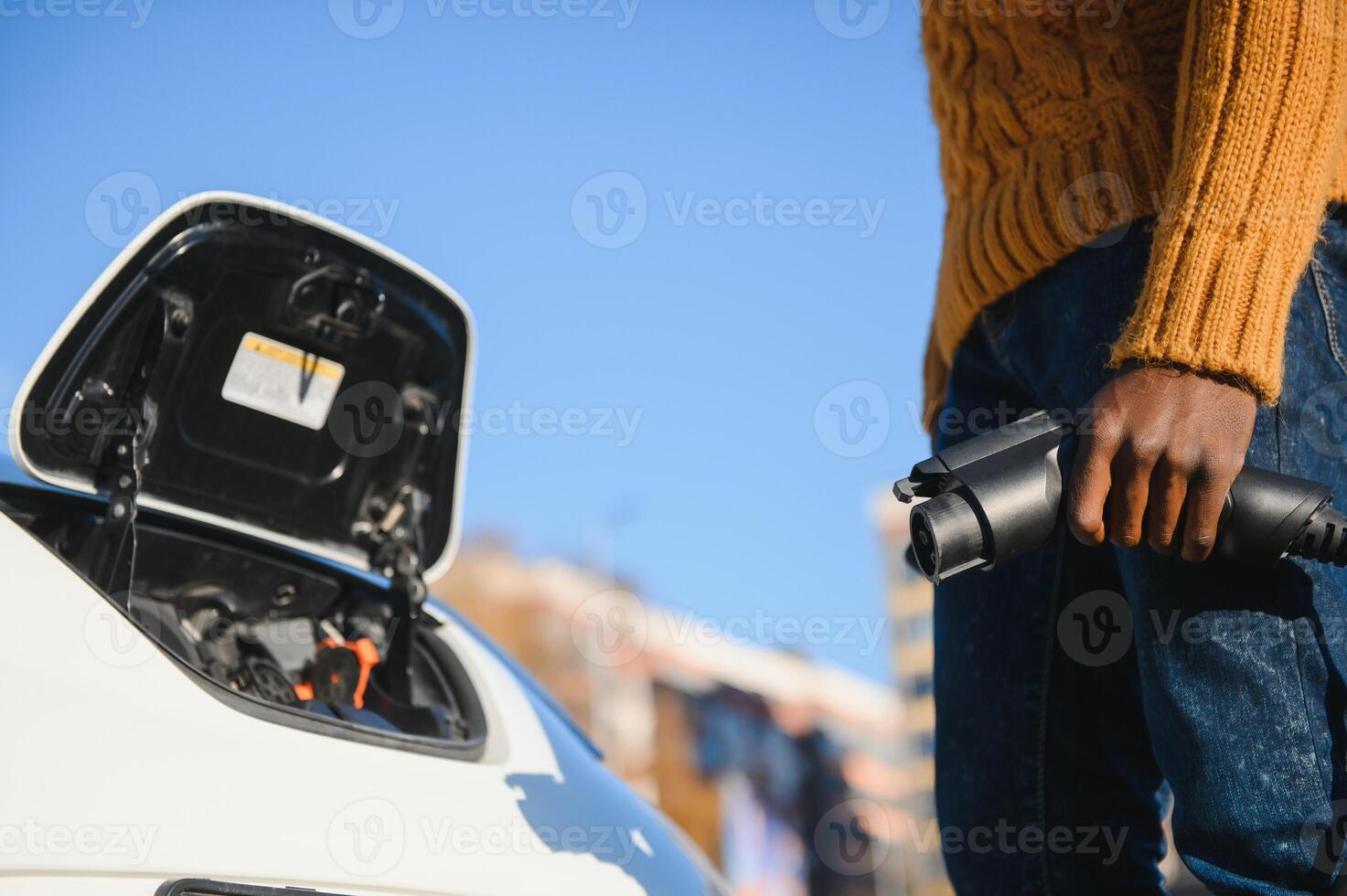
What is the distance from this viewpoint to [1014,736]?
1.88 m

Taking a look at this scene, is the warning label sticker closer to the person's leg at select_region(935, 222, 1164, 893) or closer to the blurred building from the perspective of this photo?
the person's leg at select_region(935, 222, 1164, 893)

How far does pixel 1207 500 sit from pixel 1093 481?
0.13 meters

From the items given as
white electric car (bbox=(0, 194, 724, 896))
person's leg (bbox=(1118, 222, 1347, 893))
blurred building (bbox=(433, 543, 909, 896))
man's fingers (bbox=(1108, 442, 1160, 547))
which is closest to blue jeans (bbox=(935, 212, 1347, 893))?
person's leg (bbox=(1118, 222, 1347, 893))

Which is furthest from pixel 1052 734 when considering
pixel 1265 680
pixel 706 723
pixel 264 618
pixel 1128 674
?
pixel 706 723

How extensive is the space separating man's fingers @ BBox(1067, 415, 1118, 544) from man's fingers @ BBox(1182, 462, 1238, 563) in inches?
3.8

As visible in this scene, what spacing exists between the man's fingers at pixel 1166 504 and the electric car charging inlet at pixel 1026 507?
50 millimetres

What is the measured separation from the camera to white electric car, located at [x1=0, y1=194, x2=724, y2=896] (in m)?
1.44

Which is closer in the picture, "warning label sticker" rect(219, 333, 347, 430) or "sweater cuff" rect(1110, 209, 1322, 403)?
"sweater cuff" rect(1110, 209, 1322, 403)

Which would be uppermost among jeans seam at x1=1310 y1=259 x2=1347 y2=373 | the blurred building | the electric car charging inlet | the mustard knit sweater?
the mustard knit sweater

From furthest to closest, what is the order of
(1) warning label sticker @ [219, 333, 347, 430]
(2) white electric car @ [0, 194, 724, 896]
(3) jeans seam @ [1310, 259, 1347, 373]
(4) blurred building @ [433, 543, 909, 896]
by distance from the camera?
(4) blurred building @ [433, 543, 909, 896] < (1) warning label sticker @ [219, 333, 347, 430] < (3) jeans seam @ [1310, 259, 1347, 373] < (2) white electric car @ [0, 194, 724, 896]

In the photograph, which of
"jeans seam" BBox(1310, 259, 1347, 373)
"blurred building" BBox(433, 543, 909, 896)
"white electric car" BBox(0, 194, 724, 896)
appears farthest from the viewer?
"blurred building" BBox(433, 543, 909, 896)

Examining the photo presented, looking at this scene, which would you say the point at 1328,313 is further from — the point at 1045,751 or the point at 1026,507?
the point at 1045,751

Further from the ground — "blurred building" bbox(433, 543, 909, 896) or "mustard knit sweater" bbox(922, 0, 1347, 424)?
"mustard knit sweater" bbox(922, 0, 1347, 424)

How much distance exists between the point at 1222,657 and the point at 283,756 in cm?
115
